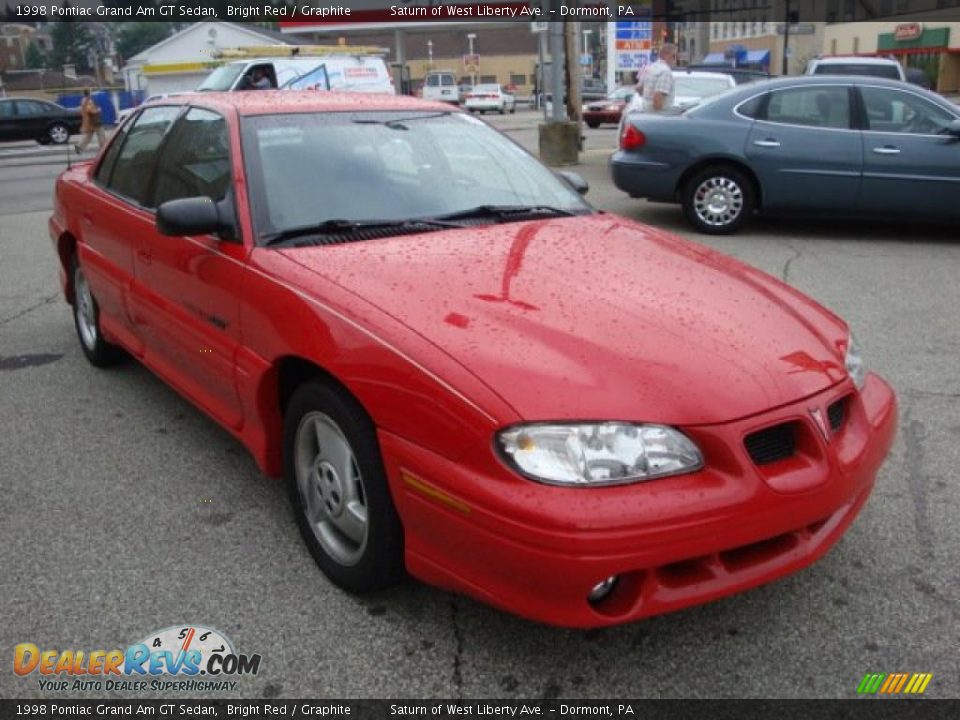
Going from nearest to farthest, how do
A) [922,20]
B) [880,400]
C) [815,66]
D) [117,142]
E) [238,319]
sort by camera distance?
[880,400], [238,319], [117,142], [815,66], [922,20]

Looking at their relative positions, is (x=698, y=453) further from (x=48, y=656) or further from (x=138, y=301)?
(x=138, y=301)

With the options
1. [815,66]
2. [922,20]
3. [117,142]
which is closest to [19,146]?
[815,66]

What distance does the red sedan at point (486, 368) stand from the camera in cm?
227

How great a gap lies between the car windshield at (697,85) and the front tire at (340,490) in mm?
14722

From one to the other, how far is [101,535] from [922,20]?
52.9 m

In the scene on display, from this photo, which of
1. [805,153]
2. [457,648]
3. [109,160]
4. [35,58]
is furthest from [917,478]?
[35,58]

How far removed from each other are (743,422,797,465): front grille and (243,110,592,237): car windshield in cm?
160

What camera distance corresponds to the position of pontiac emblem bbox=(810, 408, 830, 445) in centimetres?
249

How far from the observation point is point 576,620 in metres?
2.27

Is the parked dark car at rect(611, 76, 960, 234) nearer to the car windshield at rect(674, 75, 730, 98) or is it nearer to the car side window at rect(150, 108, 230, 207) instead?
the car side window at rect(150, 108, 230, 207)

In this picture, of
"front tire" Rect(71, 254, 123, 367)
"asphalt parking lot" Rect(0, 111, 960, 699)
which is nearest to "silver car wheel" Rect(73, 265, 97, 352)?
"front tire" Rect(71, 254, 123, 367)

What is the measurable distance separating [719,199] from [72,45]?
12336 centimetres

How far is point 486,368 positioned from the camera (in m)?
2.37

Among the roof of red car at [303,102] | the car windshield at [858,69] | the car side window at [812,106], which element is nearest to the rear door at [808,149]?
the car side window at [812,106]
